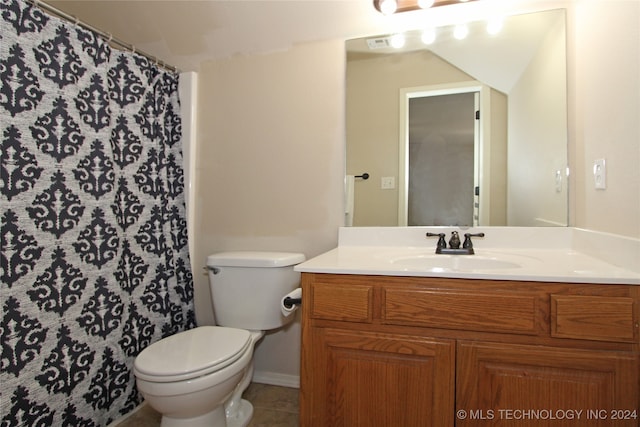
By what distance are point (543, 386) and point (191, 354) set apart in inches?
45.8

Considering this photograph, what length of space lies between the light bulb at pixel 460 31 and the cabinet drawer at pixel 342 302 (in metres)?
1.27

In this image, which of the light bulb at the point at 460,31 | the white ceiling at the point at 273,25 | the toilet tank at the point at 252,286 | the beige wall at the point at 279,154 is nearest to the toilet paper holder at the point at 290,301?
the toilet tank at the point at 252,286

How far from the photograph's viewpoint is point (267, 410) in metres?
1.58

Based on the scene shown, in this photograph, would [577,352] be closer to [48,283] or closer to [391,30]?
[391,30]

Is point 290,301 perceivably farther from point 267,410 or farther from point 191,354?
point 267,410

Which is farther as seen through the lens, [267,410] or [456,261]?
[267,410]

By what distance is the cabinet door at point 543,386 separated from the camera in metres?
0.88

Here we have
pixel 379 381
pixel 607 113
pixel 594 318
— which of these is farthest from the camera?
pixel 607 113

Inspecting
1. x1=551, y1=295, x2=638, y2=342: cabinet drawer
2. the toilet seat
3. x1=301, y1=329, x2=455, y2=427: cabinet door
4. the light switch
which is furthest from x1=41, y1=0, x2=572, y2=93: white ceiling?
the toilet seat

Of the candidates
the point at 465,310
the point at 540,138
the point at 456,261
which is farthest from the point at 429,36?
the point at 465,310

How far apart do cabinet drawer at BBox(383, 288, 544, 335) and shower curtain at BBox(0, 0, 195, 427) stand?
120cm

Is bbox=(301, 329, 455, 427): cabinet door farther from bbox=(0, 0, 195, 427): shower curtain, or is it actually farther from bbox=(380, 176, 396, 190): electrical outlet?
bbox=(0, 0, 195, 427): shower curtain

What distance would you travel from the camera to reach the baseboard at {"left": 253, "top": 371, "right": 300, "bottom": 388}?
69.9 inches

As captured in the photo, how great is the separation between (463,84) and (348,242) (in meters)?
0.91
